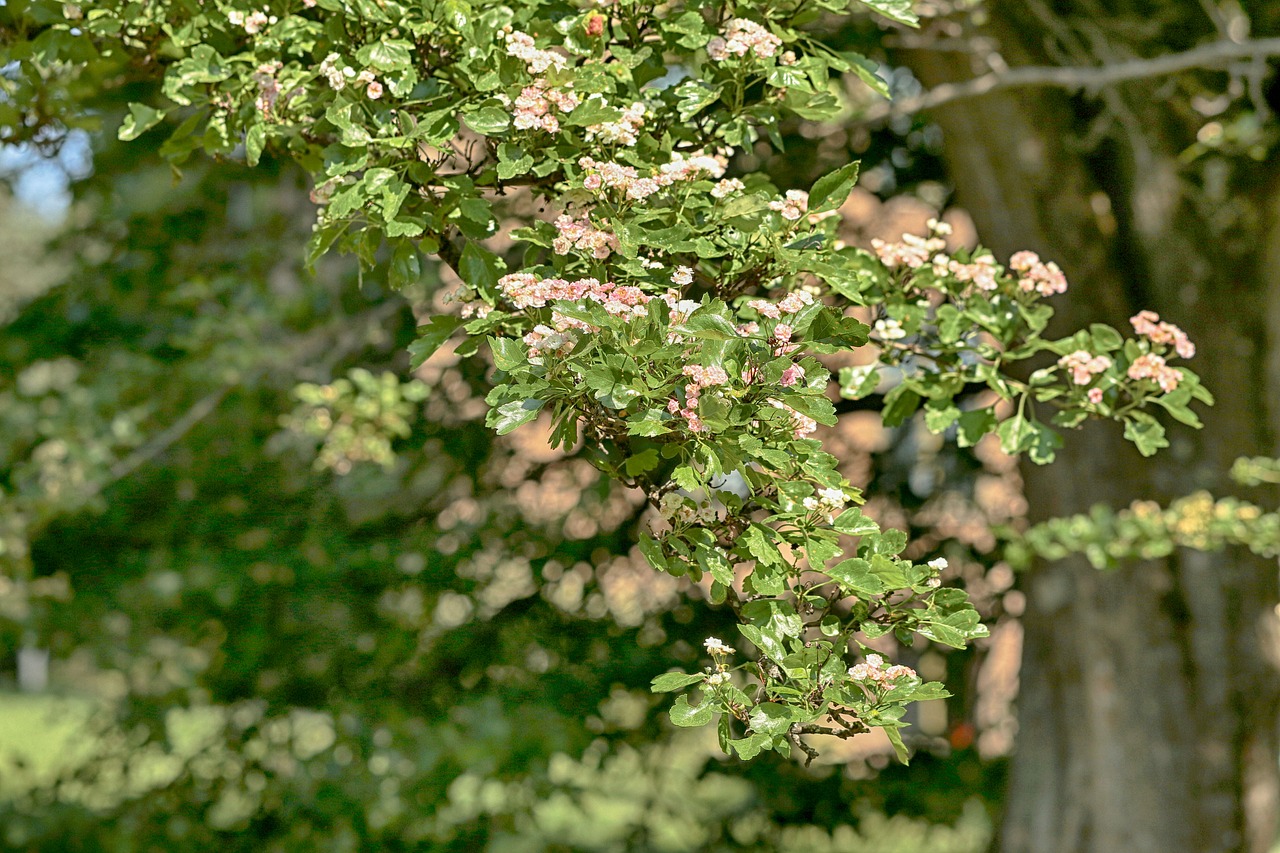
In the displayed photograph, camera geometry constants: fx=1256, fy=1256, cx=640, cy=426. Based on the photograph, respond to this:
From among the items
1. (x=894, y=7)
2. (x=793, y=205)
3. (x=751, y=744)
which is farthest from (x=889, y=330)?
(x=751, y=744)

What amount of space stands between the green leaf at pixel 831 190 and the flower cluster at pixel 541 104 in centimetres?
33

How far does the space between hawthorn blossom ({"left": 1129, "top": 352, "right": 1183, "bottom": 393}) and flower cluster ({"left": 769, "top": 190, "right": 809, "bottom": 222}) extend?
1.94 ft

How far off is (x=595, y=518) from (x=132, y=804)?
2.20 metres

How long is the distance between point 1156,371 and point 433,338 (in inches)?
41.6

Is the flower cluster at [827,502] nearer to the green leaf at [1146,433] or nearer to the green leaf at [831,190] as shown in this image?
the green leaf at [831,190]

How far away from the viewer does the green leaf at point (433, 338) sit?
65.6 inches

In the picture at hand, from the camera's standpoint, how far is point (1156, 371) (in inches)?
73.2

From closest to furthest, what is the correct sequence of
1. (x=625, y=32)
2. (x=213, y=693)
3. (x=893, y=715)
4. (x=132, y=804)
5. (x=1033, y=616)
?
(x=893, y=715)
(x=625, y=32)
(x=1033, y=616)
(x=213, y=693)
(x=132, y=804)

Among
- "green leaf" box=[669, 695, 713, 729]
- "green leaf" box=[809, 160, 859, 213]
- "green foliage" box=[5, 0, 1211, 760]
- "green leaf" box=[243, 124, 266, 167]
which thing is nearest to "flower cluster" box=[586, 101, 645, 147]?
"green foliage" box=[5, 0, 1211, 760]

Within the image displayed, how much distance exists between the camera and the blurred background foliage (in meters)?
4.20

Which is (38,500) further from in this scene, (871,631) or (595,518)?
(871,631)

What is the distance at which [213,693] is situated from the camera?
4543 mm

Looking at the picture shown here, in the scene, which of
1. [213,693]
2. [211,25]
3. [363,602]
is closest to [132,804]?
[213,693]

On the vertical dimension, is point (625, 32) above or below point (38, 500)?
above
